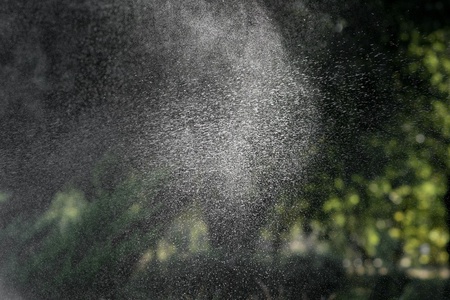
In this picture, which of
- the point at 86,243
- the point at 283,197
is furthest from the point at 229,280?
the point at 86,243

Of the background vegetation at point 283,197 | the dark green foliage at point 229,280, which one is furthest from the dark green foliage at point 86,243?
the dark green foliage at point 229,280

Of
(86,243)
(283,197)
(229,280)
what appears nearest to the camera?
(86,243)

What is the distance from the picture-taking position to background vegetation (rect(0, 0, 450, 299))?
2566 millimetres

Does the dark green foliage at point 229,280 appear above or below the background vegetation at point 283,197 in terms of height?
below

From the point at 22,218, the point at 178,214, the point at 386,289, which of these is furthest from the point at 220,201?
the point at 386,289

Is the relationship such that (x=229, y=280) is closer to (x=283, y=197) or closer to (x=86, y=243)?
(x=283, y=197)

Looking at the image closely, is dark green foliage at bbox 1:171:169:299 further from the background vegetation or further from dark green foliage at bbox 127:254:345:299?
dark green foliage at bbox 127:254:345:299

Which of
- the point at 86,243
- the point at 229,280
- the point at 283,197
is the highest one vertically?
the point at 283,197

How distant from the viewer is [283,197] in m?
3.44

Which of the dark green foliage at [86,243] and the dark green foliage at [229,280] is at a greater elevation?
the dark green foliage at [86,243]

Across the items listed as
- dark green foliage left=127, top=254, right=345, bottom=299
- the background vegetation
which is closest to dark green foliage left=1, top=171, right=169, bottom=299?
the background vegetation

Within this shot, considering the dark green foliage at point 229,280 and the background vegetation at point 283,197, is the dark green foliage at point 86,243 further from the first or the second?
the dark green foliage at point 229,280

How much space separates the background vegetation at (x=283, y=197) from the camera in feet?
8.42

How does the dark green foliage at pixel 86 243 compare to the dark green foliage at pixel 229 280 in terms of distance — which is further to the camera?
the dark green foliage at pixel 229 280
